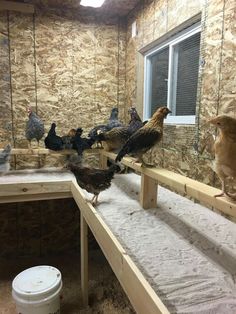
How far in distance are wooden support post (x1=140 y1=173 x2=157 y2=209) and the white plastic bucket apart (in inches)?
39.6

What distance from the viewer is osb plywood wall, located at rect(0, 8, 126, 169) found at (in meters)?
3.13

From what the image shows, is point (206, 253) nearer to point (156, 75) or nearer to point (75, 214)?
point (156, 75)

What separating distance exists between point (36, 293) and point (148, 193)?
1175 mm

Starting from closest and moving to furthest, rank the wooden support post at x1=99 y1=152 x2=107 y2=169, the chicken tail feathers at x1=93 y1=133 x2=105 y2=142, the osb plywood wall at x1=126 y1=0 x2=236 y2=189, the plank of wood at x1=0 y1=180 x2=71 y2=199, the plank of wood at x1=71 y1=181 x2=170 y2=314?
the plank of wood at x1=71 y1=181 x2=170 y2=314 → the osb plywood wall at x1=126 y1=0 x2=236 y2=189 → the plank of wood at x1=0 y1=180 x2=71 y2=199 → the chicken tail feathers at x1=93 y1=133 x2=105 y2=142 → the wooden support post at x1=99 y1=152 x2=107 y2=169

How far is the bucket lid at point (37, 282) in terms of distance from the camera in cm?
193

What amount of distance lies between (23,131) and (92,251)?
194 cm

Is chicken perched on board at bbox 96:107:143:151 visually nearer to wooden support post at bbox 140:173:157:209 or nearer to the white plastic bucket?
wooden support post at bbox 140:173:157:209

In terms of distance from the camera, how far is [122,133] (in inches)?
94.0

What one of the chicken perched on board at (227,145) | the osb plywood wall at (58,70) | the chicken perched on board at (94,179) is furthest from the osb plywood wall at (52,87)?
the chicken perched on board at (227,145)

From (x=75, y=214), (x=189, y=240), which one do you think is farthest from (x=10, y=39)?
(x=189, y=240)

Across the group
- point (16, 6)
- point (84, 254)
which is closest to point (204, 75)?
point (84, 254)

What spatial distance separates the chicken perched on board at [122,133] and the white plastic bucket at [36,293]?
1350mm

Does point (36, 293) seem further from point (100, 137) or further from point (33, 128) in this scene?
point (33, 128)

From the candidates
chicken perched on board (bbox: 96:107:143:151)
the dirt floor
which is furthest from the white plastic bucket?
chicken perched on board (bbox: 96:107:143:151)
